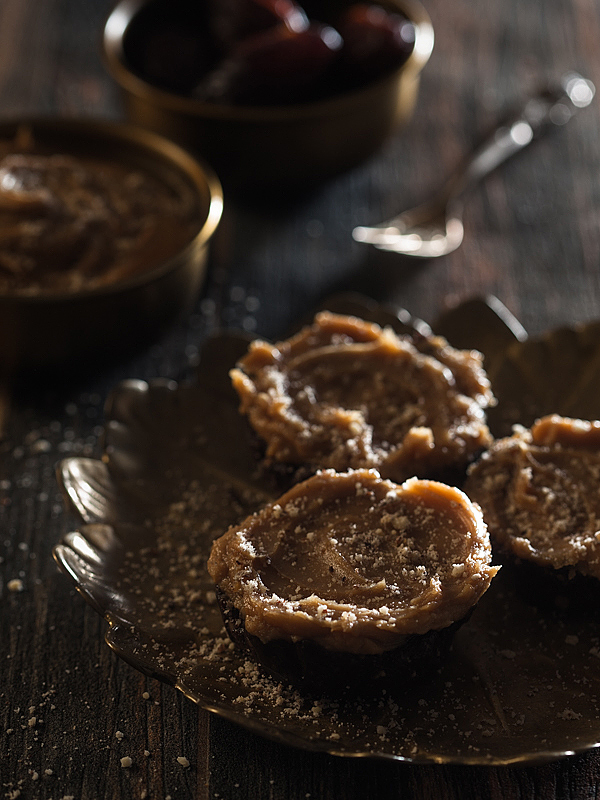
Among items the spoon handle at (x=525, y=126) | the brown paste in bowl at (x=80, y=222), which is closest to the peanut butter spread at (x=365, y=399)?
the brown paste in bowl at (x=80, y=222)

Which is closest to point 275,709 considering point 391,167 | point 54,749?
point 54,749

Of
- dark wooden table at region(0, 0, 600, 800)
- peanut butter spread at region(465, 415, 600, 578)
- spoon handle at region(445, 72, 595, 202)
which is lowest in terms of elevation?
dark wooden table at region(0, 0, 600, 800)

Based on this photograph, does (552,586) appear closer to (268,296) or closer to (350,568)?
(350,568)

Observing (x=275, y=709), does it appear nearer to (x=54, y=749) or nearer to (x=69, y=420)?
(x=54, y=749)

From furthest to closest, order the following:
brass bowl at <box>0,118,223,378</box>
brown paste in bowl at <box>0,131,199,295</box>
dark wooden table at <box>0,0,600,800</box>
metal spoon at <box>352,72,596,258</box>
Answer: metal spoon at <box>352,72,596,258</box> < brown paste in bowl at <box>0,131,199,295</box> < brass bowl at <box>0,118,223,378</box> < dark wooden table at <box>0,0,600,800</box>

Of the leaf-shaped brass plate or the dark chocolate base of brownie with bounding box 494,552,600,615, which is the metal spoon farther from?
the dark chocolate base of brownie with bounding box 494,552,600,615

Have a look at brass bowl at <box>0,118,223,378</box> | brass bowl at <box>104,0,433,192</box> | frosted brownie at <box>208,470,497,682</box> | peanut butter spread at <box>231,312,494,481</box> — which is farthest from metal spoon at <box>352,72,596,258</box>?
frosted brownie at <box>208,470,497,682</box>
